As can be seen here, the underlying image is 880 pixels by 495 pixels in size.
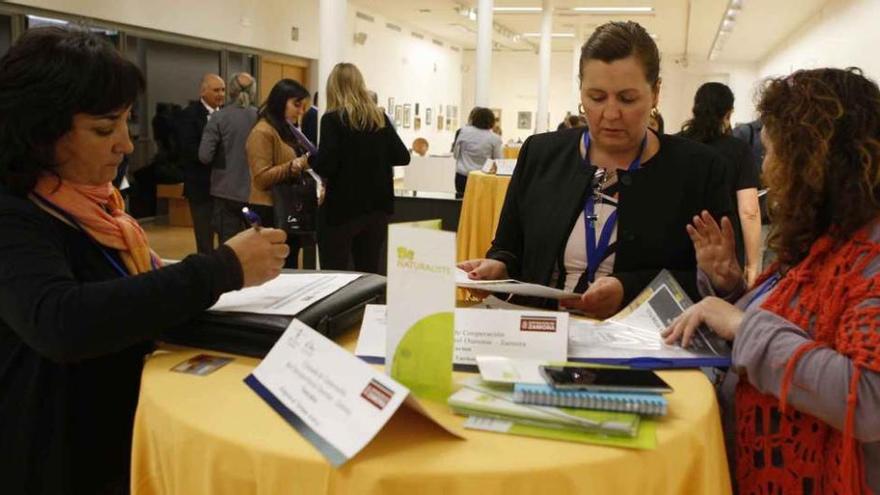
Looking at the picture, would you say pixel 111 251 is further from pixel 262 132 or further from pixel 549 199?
pixel 262 132

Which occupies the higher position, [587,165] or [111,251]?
[587,165]

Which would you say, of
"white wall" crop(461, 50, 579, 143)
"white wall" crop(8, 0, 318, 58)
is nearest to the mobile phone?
"white wall" crop(8, 0, 318, 58)

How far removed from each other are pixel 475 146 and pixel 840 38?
578cm

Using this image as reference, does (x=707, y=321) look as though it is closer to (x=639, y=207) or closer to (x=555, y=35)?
(x=639, y=207)

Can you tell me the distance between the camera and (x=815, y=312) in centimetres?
117

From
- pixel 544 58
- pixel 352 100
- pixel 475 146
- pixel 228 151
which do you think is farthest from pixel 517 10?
pixel 352 100

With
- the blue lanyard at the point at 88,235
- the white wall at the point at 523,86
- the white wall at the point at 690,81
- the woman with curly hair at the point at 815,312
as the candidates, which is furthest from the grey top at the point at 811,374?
the white wall at the point at 690,81

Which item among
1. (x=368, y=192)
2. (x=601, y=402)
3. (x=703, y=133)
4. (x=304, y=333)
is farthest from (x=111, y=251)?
(x=703, y=133)

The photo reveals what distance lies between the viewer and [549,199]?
1845mm

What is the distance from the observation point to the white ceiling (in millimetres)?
13438

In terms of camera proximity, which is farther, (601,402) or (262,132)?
(262,132)

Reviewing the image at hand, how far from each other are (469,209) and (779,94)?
4.30 metres

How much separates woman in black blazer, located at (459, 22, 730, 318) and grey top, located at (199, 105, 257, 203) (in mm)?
3421

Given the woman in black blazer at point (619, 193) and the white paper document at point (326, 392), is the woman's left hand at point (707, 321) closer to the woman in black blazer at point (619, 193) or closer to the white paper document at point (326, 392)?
the woman in black blazer at point (619, 193)
